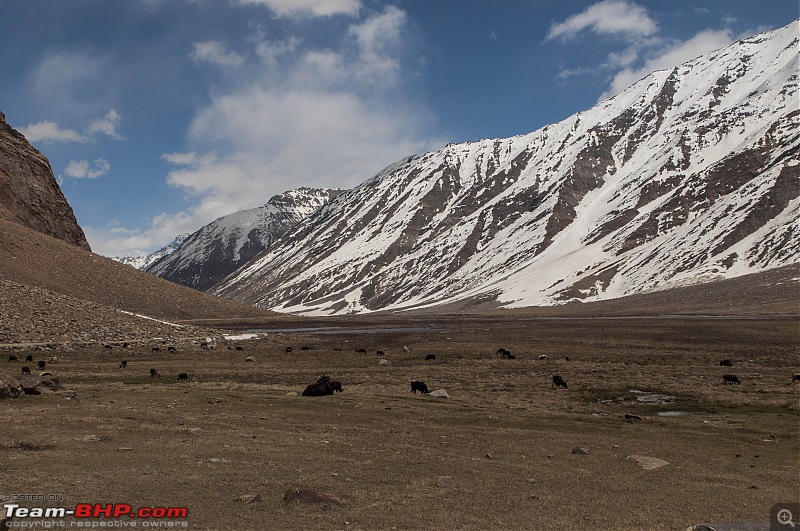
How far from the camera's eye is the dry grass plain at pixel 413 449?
12.7 meters

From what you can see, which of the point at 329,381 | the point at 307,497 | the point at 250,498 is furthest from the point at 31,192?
the point at 307,497

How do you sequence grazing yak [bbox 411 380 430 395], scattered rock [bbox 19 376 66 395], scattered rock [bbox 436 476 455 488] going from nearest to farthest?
scattered rock [bbox 436 476 455 488] → scattered rock [bbox 19 376 66 395] → grazing yak [bbox 411 380 430 395]

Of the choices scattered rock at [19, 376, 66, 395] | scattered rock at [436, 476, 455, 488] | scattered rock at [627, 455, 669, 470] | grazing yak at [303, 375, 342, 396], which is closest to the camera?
scattered rock at [436, 476, 455, 488]

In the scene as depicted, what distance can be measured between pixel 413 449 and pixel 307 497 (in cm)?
605

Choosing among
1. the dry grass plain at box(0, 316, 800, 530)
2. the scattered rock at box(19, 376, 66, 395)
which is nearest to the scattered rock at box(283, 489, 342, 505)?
the dry grass plain at box(0, 316, 800, 530)

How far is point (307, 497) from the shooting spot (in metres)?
12.8

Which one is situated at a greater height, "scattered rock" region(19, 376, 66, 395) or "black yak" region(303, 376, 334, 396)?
"scattered rock" region(19, 376, 66, 395)

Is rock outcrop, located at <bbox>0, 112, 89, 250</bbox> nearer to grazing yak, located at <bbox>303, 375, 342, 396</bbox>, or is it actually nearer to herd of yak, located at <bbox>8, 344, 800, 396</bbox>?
herd of yak, located at <bbox>8, 344, 800, 396</bbox>

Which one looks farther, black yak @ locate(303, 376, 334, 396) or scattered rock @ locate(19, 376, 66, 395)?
black yak @ locate(303, 376, 334, 396)

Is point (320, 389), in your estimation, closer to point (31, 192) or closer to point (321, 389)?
point (321, 389)

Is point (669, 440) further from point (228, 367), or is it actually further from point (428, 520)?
point (228, 367)

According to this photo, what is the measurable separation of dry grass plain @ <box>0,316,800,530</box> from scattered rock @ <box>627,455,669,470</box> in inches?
10.3

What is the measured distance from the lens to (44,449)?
51.3 feet

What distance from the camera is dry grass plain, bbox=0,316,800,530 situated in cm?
1267
